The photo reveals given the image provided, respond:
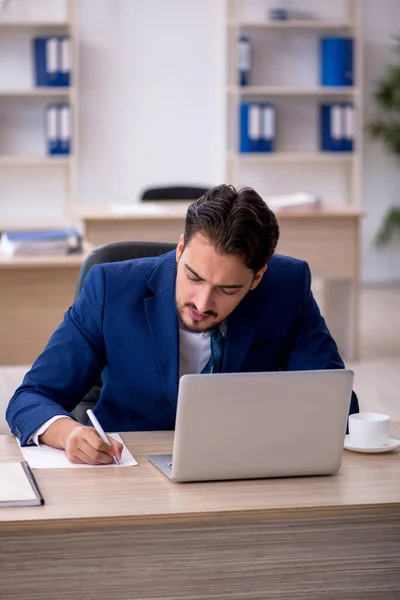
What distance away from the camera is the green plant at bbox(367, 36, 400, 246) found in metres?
7.25

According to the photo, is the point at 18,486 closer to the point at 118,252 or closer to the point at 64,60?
the point at 118,252

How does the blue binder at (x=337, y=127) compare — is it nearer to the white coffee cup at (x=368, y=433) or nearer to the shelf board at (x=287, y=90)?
the shelf board at (x=287, y=90)

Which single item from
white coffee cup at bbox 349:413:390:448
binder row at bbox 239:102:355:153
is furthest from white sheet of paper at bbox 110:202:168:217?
white coffee cup at bbox 349:413:390:448

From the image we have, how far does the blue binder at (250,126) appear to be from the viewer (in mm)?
6957

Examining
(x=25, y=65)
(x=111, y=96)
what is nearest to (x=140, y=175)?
(x=111, y=96)

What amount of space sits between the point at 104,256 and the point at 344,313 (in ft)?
10.7

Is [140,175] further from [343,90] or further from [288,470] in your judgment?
[288,470]

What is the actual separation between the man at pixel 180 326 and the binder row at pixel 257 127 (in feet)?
16.4

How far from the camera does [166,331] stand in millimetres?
1958

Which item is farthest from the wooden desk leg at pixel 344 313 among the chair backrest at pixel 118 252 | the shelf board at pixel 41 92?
the chair backrest at pixel 118 252

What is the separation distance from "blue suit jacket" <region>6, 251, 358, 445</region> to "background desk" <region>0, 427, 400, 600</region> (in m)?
0.38

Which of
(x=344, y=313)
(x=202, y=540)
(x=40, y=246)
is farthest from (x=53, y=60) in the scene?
(x=202, y=540)

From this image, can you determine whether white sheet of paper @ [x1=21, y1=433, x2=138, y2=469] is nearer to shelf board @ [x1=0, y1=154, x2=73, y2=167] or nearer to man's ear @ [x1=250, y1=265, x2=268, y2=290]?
man's ear @ [x1=250, y1=265, x2=268, y2=290]

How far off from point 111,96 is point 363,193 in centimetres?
205
